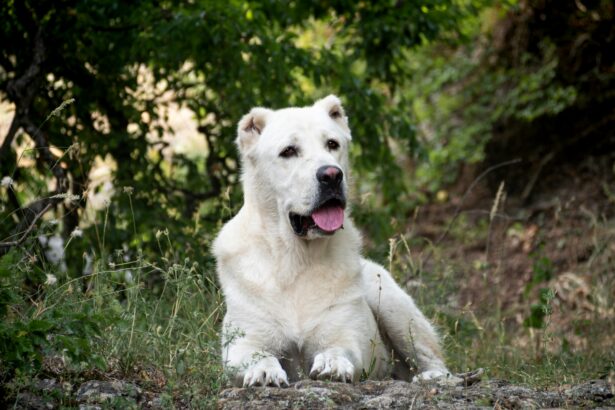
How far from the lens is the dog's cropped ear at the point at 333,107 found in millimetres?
5215

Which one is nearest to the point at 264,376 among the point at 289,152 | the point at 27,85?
the point at 289,152

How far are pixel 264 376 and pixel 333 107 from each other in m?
1.95

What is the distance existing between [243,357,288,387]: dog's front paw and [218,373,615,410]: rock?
0.46ft

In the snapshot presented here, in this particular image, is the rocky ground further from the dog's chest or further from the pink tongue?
the pink tongue

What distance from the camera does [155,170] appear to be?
761cm

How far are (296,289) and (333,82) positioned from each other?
318 cm

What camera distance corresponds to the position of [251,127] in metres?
5.12

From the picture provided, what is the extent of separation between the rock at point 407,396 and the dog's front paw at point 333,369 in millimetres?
147

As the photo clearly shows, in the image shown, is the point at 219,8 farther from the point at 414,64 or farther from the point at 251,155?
the point at 414,64

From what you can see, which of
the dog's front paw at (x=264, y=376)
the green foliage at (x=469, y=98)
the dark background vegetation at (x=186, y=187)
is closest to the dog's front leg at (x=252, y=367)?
the dog's front paw at (x=264, y=376)

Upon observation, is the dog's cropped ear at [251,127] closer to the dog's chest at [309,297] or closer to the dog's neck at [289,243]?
the dog's neck at [289,243]

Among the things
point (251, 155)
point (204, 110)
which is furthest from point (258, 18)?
point (251, 155)

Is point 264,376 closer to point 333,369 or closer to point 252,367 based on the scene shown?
point 252,367

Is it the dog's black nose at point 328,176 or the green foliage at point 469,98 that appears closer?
the dog's black nose at point 328,176
